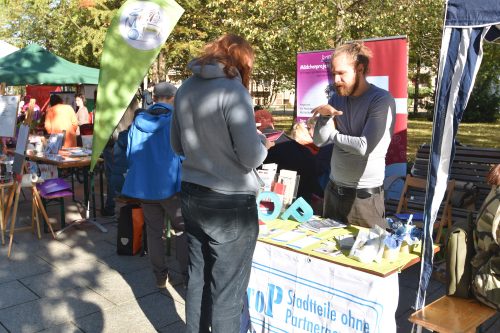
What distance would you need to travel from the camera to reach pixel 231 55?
6.90ft

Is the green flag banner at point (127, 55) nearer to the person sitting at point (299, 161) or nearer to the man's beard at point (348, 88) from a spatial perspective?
the man's beard at point (348, 88)

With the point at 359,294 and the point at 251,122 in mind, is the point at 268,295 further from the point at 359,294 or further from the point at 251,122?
the point at 251,122

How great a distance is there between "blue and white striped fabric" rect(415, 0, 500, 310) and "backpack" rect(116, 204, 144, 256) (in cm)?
306

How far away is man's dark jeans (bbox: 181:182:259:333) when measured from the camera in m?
2.10

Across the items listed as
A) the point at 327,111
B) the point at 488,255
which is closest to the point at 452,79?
the point at 327,111

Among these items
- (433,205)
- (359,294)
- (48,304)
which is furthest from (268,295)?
(48,304)

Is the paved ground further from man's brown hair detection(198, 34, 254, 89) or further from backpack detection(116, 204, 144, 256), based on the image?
man's brown hair detection(198, 34, 254, 89)

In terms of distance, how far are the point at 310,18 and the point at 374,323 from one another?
8.62 metres

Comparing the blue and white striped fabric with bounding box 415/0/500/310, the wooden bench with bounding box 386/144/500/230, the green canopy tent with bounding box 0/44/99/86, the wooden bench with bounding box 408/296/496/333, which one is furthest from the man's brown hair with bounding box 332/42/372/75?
the green canopy tent with bounding box 0/44/99/86

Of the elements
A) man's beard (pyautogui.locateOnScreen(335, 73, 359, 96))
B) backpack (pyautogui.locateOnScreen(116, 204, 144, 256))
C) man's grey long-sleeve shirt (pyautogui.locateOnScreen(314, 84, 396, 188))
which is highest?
man's beard (pyautogui.locateOnScreen(335, 73, 359, 96))

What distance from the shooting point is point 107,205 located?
6.25 m

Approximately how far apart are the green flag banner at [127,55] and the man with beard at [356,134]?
3.87ft

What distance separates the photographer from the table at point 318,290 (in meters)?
2.21

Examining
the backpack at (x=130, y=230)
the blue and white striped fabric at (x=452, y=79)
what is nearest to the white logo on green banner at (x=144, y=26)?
the blue and white striped fabric at (x=452, y=79)
